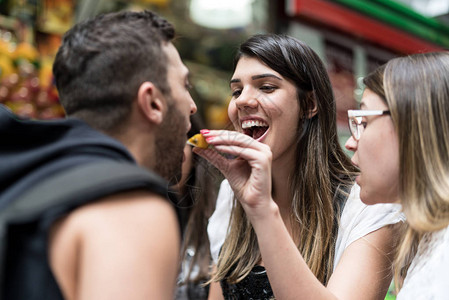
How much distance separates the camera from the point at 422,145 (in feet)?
5.78

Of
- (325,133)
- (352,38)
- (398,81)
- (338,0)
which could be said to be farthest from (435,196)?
(352,38)

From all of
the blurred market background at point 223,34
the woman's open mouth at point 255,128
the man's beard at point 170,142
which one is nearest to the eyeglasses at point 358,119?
the woman's open mouth at point 255,128

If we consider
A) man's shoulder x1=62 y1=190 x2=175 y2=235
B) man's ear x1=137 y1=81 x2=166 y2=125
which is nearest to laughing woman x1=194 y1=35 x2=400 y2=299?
man's ear x1=137 y1=81 x2=166 y2=125

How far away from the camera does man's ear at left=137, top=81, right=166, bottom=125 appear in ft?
5.12

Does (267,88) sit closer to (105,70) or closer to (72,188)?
(105,70)

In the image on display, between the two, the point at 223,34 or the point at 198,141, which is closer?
the point at 198,141

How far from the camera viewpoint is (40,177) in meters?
1.23

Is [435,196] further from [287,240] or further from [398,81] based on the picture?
[287,240]

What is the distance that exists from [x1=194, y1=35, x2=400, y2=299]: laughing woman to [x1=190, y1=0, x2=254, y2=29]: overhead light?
3171 mm

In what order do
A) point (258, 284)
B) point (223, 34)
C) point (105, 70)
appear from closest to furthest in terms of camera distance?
point (105, 70)
point (258, 284)
point (223, 34)

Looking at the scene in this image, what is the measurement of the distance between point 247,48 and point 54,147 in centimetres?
149

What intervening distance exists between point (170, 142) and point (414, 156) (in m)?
0.88

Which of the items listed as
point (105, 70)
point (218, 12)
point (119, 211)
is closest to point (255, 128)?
point (105, 70)

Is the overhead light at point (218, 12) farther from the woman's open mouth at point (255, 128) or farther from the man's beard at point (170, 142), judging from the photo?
the man's beard at point (170, 142)
